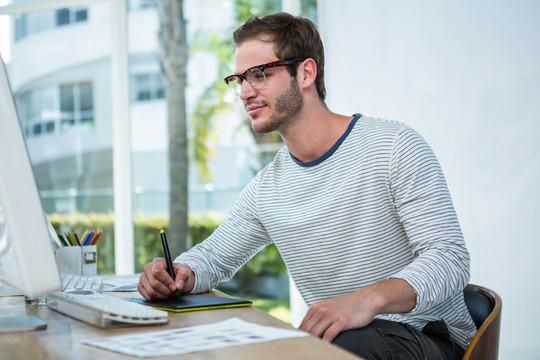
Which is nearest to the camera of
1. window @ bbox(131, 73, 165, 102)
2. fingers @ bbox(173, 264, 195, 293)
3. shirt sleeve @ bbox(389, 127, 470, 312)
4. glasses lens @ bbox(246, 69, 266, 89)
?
shirt sleeve @ bbox(389, 127, 470, 312)

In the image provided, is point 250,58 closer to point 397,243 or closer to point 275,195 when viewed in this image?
point 275,195

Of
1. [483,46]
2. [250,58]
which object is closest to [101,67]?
[483,46]

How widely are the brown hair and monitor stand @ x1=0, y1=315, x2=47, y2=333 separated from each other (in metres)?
1.04

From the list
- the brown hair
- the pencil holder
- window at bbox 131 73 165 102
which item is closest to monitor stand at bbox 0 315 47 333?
the pencil holder

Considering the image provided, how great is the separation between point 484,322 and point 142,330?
77cm

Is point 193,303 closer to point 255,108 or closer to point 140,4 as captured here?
point 255,108

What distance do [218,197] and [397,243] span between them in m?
2.76

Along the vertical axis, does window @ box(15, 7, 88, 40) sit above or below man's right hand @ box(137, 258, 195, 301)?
above

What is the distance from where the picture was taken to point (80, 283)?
173cm

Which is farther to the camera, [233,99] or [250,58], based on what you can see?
[233,99]

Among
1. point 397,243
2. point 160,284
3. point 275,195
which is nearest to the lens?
point 160,284

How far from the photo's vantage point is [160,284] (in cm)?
153

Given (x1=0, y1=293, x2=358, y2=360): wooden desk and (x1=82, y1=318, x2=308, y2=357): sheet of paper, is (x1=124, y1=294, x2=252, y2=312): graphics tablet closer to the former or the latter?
(x1=0, y1=293, x2=358, y2=360): wooden desk

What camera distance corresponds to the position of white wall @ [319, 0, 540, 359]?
309 cm
